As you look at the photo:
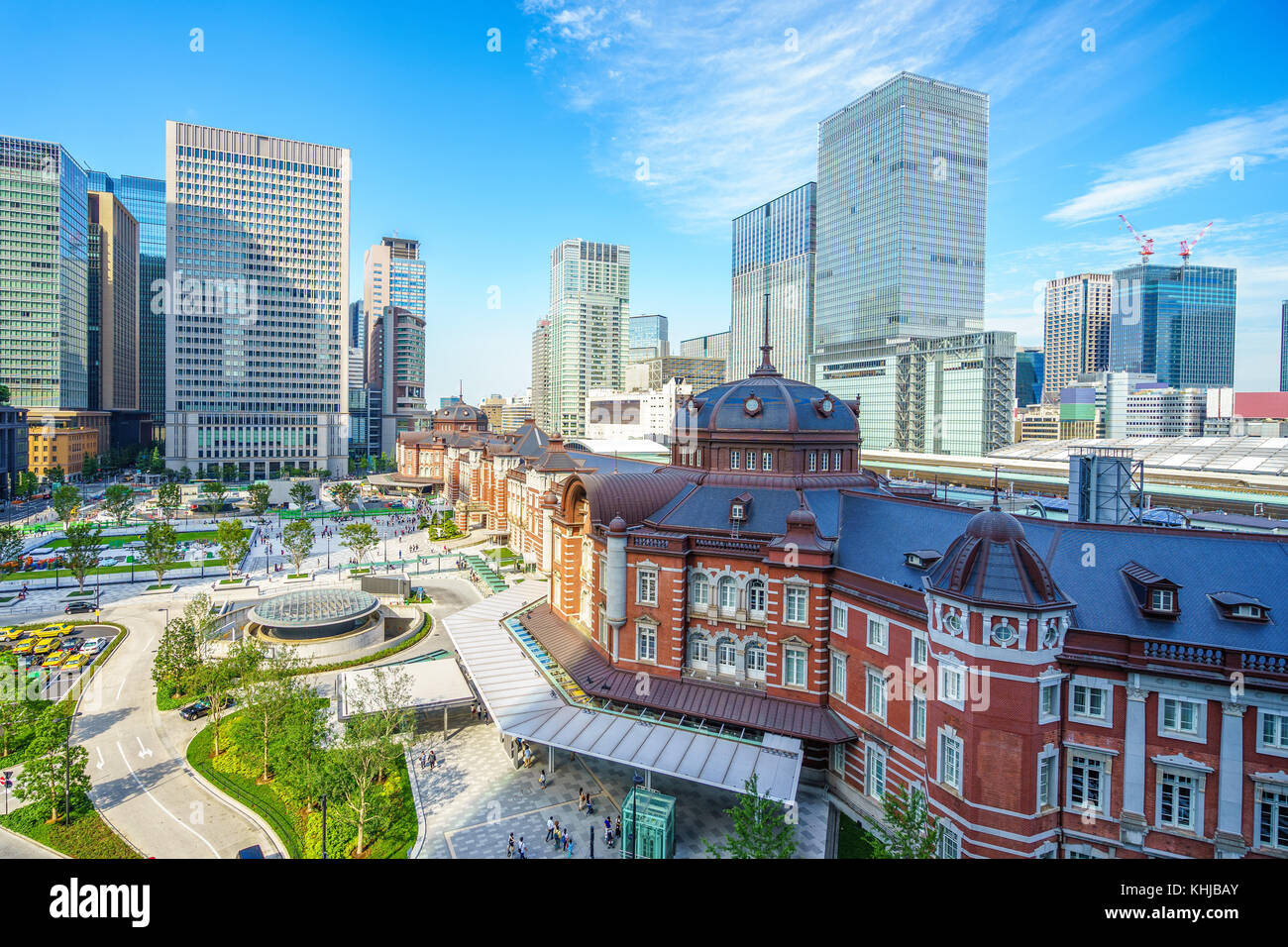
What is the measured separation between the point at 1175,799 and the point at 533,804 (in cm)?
2670

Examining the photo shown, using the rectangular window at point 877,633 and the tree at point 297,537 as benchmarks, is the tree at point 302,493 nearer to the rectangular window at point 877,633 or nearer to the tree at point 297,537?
the tree at point 297,537

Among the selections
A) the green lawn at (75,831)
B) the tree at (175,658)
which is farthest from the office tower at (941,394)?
the green lawn at (75,831)

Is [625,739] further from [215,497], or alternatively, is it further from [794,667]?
[215,497]

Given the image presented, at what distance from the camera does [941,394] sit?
133125 mm

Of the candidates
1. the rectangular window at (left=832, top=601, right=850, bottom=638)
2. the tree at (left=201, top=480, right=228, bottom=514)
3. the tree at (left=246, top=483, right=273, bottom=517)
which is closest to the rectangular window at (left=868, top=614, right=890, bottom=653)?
the rectangular window at (left=832, top=601, right=850, bottom=638)

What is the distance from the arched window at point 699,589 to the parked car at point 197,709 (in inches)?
1191

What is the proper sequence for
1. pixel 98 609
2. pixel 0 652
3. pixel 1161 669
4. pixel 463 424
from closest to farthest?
pixel 1161 669, pixel 0 652, pixel 98 609, pixel 463 424

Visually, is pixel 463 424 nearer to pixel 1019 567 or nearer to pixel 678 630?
pixel 678 630

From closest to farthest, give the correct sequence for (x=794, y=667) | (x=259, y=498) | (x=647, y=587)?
1. (x=794, y=667)
2. (x=647, y=587)
3. (x=259, y=498)

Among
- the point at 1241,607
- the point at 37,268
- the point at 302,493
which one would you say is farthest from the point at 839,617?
the point at 37,268

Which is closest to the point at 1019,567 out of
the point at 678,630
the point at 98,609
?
the point at 678,630

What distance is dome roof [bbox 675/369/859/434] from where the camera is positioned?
44406mm

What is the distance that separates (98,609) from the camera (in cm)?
6350

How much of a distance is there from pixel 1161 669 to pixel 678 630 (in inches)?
887
